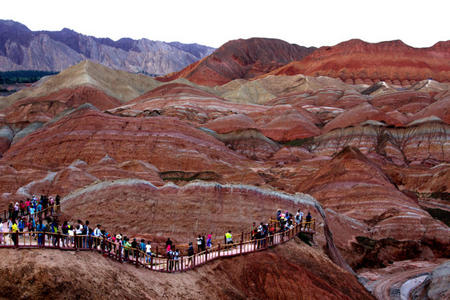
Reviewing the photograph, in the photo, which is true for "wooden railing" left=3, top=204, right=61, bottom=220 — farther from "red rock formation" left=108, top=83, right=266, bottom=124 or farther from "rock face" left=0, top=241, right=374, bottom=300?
"red rock formation" left=108, top=83, right=266, bottom=124

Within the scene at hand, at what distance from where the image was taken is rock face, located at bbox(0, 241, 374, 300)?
44.6 feet

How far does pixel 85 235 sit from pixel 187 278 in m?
4.77

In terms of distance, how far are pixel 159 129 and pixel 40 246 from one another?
5746 centimetres

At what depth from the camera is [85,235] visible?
53.3ft

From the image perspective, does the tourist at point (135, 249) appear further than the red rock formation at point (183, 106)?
No

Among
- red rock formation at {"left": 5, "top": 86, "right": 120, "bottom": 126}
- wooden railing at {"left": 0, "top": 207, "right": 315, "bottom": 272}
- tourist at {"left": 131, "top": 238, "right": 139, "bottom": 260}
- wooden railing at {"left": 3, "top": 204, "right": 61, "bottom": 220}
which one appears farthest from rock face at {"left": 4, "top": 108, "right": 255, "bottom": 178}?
tourist at {"left": 131, "top": 238, "right": 139, "bottom": 260}

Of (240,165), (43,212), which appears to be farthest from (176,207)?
(240,165)

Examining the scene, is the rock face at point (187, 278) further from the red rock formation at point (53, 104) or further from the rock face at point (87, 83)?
the rock face at point (87, 83)

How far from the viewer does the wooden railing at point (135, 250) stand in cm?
1515

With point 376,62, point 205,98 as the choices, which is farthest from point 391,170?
point 376,62

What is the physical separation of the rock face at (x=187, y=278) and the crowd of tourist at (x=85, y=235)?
1.83ft

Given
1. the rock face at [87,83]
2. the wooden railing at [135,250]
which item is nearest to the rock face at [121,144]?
the wooden railing at [135,250]

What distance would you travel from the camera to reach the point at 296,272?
22.8 meters

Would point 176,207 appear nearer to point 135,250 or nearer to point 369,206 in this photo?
point 135,250
